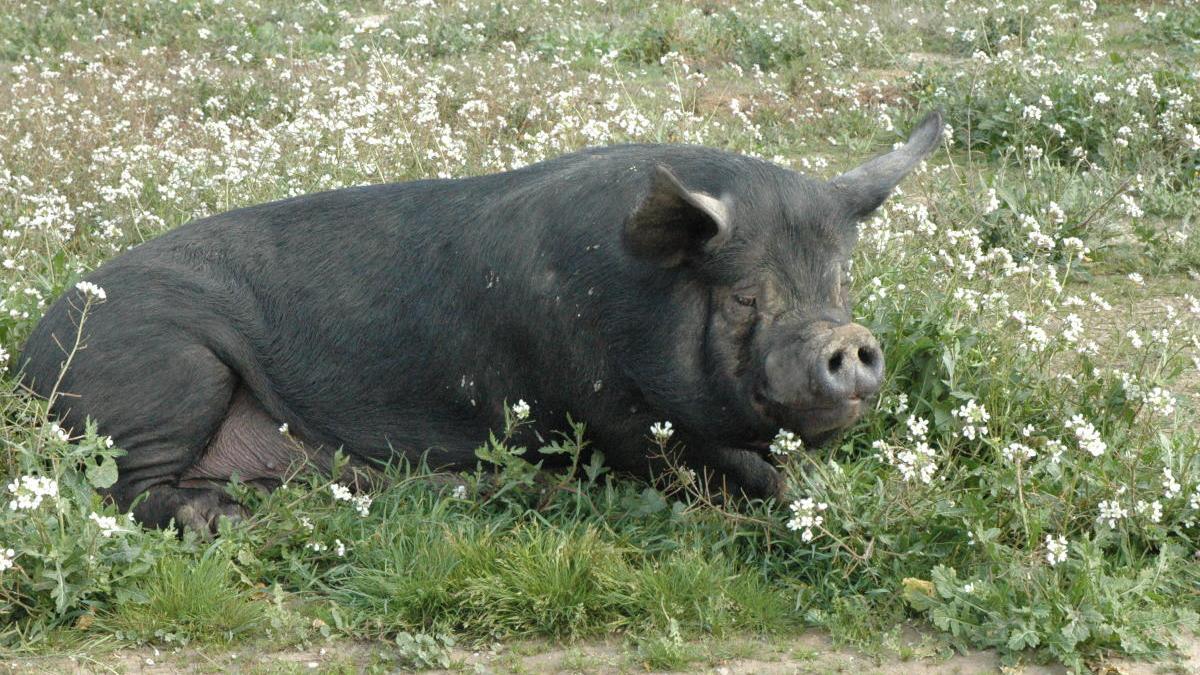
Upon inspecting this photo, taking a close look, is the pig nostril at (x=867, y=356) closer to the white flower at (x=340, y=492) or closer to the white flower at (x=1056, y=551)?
the white flower at (x=1056, y=551)

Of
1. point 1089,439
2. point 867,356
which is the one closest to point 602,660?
point 867,356

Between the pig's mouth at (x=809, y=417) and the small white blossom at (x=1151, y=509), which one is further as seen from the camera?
the pig's mouth at (x=809, y=417)

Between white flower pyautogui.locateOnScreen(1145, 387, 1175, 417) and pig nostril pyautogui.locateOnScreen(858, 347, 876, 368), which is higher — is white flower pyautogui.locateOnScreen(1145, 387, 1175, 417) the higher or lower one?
the lower one

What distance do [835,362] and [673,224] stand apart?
2.32 ft

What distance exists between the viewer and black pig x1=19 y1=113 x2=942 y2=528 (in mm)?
4895

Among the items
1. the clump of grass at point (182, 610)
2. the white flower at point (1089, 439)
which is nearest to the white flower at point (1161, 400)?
the white flower at point (1089, 439)

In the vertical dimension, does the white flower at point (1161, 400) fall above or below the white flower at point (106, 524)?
above

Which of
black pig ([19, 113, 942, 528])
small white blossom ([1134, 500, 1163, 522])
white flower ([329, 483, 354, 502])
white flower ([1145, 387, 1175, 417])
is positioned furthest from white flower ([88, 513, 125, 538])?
white flower ([1145, 387, 1175, 417])

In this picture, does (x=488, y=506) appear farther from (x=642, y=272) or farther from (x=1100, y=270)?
(x=1100, y=270)

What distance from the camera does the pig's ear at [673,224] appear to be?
4629mm

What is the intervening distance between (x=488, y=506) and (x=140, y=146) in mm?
4233

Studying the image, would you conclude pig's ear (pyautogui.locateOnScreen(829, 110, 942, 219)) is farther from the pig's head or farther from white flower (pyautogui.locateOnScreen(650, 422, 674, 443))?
white flower (pyautogui.locateOnScreen(650, 422, 674, 443))

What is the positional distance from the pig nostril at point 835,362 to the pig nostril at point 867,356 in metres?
0.09

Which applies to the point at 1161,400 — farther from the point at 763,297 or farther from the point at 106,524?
the point at 106,524
